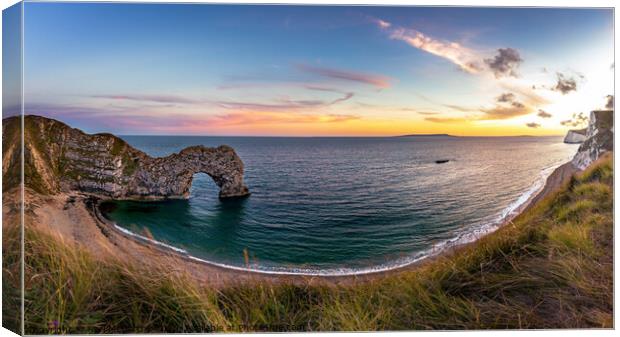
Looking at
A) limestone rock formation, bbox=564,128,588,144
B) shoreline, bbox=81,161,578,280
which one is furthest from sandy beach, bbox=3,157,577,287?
limestone rock formation, bbox=564,128,588,144

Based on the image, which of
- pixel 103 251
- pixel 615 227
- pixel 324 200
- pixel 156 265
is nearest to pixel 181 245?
pixel 156 265

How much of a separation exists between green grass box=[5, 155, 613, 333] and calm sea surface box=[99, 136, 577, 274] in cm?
50

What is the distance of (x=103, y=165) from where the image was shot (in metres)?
4.72

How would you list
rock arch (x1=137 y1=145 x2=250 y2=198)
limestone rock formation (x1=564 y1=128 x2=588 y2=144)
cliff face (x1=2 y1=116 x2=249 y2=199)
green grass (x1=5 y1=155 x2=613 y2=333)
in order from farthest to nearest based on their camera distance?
rock arch (x1=137 y1=145 x2=250 y2=198) → limestone rock formation (x1=564 y1=128 x2=588 y2=144) → cliff face (x1=2 y1=116 x2=249 y2=199) → green grass (x1=5 y1=155 x2=613 y2=333)

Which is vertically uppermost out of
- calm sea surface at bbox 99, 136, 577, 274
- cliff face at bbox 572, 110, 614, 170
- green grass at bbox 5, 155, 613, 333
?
cliff face at bbox 572, 110, 614, 170

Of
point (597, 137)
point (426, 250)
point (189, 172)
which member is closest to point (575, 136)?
point (597, 137)

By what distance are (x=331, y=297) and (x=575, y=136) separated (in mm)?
3143

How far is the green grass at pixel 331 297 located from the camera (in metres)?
3.94

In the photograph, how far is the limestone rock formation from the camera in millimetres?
4688

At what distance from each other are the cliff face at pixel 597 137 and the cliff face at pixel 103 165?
12.2 feet

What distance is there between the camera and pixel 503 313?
3971mm

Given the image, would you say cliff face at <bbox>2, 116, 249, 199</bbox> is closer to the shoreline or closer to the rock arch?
the rock arch

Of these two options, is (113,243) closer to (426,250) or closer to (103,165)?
(103,165)

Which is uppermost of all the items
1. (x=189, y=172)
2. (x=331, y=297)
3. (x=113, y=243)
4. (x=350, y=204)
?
(x=189, y=172)
